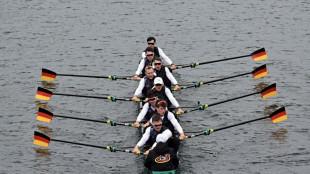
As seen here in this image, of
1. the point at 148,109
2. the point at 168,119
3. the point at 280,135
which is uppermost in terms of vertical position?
the point at 148,109

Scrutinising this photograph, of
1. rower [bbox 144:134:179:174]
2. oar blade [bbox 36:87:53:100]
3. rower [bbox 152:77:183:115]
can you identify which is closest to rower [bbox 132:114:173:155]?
rower [bbox 144:134:179:174]

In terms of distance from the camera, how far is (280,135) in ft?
89.1

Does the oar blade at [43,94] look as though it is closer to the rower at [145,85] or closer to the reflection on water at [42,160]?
the reflection on water at [42,160]

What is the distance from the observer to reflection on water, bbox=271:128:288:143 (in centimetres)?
2677

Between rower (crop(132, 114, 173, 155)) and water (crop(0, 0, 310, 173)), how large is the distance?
1738 mm

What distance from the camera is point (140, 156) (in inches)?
995

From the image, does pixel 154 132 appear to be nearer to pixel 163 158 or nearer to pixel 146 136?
pixel 146 136

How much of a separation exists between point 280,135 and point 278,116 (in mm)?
1084

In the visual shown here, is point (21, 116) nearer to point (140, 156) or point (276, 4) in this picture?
point (140, 156)

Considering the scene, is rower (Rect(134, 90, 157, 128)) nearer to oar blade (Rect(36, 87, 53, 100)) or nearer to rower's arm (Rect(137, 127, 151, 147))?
A: rower's arm (Rect(137, 127, 151, 147))

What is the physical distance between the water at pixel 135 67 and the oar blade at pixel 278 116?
2.83ft

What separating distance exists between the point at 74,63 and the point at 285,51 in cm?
1310

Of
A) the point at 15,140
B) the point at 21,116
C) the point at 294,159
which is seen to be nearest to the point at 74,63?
the point at 21,116

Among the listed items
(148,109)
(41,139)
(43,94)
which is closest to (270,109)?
(148,109)
